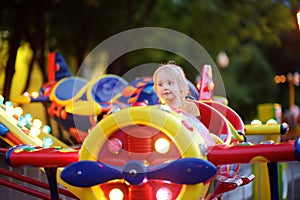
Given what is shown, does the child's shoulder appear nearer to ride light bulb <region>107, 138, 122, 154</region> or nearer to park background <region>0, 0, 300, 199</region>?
ride light bulb <region>107, 138, 122, 154</region>

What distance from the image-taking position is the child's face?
4957mm

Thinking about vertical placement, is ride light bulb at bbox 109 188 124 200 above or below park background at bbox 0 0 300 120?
below

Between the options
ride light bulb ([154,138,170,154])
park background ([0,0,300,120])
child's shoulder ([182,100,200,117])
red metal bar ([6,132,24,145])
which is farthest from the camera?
park background ([0,0,300,120])

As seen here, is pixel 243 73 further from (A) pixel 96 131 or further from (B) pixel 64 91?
(A) pixel 96 131

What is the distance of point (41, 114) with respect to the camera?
17.5 m

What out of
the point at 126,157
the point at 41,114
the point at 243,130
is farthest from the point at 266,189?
the point at 41,114

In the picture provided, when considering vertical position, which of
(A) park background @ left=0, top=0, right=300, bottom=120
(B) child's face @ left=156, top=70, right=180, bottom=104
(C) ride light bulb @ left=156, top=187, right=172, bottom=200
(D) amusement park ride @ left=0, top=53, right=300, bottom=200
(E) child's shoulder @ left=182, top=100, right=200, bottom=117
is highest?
(A) park background @ left=0, top=0, right=300, bottom=120

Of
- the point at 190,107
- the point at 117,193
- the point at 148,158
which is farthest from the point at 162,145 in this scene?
the point at 190,107

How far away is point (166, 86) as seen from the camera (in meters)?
4.98

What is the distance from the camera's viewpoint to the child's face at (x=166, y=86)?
→ 496 centimetres

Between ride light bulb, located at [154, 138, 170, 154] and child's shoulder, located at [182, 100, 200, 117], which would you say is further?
child's shoulder, located at [182, 100, 200, 117]

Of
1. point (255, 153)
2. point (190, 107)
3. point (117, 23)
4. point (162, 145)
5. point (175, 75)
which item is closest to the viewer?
point (255, 153)

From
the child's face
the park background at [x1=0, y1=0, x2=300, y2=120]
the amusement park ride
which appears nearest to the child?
the child's face

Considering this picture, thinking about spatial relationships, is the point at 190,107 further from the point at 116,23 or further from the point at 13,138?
the point at 116,23
